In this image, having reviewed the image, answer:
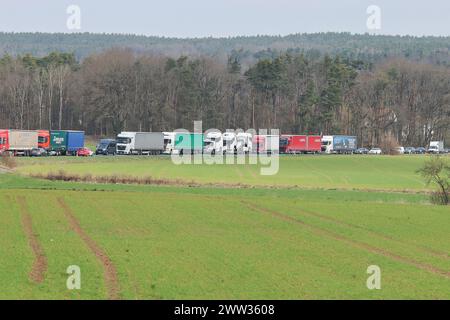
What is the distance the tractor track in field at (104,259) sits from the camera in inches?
850

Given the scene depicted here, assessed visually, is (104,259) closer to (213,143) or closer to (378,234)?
(378,234)

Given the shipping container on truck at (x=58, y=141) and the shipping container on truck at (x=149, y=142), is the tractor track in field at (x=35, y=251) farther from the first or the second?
the shipping container on truck at (x=149, y=142)

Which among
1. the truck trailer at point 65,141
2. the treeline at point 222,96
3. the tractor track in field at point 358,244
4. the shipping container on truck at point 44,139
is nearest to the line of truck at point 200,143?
the truck trailer at point 65,141

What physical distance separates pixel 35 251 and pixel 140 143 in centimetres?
9642

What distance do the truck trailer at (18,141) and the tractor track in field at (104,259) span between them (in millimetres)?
66280

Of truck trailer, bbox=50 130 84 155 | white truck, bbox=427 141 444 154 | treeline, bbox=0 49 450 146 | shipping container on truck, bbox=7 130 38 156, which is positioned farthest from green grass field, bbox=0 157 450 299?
white truck, bbox=427 141 444 154

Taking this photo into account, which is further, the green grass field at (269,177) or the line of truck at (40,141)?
the line of truck at (40,141)

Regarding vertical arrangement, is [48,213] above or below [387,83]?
below

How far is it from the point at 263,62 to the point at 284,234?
150 m

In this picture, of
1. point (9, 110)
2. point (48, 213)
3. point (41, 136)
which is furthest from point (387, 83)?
point (48, 213)

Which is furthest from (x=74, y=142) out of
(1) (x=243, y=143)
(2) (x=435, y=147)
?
(2) (x=435, y=147)

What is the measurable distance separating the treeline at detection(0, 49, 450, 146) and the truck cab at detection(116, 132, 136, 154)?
31.2m
